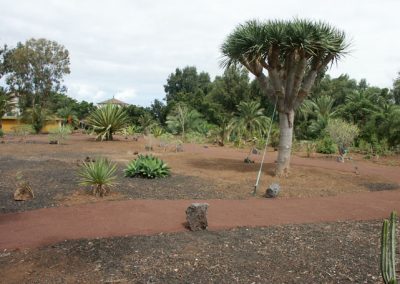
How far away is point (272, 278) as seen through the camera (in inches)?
169

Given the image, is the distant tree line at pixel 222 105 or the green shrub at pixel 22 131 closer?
the distant tree line at pixel 222 105

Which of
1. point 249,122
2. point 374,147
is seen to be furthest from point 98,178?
point 249,122

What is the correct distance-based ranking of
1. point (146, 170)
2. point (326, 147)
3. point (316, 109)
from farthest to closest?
1. point (316, 109)
2. point (326, 147)
3. point (146, 170)

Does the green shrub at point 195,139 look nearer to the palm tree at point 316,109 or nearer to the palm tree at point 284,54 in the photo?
the palm tree at point 316,109

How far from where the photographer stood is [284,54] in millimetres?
12031

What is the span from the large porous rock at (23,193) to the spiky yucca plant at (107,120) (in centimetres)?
1735

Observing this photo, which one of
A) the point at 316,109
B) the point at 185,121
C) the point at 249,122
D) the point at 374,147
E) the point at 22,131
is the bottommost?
Result: the point at 22,131

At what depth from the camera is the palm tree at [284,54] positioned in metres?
11.1

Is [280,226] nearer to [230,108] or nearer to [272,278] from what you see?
[272,278]

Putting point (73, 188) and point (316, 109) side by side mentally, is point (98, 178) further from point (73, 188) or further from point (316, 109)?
point (316, 109)

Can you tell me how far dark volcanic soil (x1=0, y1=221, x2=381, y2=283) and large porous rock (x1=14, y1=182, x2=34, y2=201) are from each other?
9.77 feet

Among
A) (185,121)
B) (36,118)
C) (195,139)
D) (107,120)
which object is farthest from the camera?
(36,118)

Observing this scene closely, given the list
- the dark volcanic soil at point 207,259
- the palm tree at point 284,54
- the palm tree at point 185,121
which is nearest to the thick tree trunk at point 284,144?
the palm tree at point 284,54

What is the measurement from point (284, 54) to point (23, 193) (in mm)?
8044
